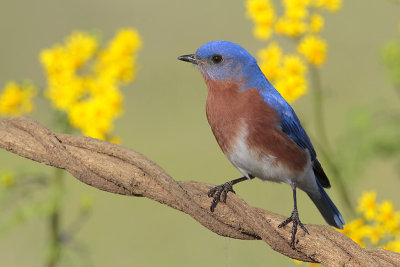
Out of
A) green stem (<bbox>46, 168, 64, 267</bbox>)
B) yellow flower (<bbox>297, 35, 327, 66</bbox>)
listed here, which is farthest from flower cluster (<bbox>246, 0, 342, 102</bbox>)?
green stem (<bbox>46, 168, 64, 267</bbox>)

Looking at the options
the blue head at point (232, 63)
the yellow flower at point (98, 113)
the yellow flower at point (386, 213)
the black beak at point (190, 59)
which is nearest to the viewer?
the blue head at point (232, 63)

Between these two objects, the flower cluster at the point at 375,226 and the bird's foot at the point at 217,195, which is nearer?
the bird's foot at the point at 217,195

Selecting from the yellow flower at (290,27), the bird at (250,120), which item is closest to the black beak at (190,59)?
the bird at (250,120)

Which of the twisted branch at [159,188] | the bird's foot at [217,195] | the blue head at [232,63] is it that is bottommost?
the twisted branch at [159,188]

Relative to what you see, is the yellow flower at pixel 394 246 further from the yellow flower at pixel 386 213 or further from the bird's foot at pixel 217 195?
the bird's foot at pixel 217 195

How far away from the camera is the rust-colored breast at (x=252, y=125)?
9.30 feet

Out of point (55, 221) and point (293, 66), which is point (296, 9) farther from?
point (55, 221)

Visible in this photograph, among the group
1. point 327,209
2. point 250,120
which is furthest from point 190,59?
point 327,209

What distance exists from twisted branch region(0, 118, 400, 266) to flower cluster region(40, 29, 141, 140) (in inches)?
68.3

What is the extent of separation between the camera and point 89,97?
405 cm

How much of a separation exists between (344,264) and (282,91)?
196 cm

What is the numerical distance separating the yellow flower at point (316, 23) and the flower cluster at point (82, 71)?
112 cm

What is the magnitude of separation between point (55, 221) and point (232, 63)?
5.60 ft

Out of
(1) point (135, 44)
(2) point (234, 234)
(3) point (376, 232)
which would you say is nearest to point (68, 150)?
(2) point (234, 234)
